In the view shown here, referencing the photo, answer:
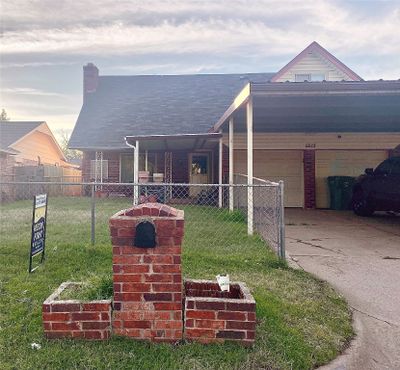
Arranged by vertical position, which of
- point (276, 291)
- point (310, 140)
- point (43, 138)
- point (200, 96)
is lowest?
point (276, 291)

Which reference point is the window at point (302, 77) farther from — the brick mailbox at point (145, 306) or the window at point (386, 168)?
the brick mailbox at point (145, 306)

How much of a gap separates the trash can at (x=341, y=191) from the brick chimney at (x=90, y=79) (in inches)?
608

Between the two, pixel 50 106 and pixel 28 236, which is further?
pixel 50 106

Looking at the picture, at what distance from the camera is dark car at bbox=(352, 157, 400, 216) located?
9086mm

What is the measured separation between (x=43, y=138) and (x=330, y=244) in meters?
24.0

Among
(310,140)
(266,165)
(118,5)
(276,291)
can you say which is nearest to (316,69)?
(310,140)

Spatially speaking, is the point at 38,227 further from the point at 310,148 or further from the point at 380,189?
the point at 310,148

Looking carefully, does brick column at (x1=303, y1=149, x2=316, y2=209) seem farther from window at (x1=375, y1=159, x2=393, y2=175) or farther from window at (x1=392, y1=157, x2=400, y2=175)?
window at (x1=392, y1=157, x2=400, y2=175)

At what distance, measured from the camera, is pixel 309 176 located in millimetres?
12461

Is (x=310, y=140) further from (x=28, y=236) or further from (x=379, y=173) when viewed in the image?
(x=28, y=236)

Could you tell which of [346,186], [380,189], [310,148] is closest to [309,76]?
[310,148]

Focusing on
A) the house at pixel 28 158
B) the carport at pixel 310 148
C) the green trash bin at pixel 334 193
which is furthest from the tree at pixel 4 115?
the green trash bin at pixel 334 193

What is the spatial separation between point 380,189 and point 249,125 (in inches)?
207

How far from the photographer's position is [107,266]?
4504 millimetres
